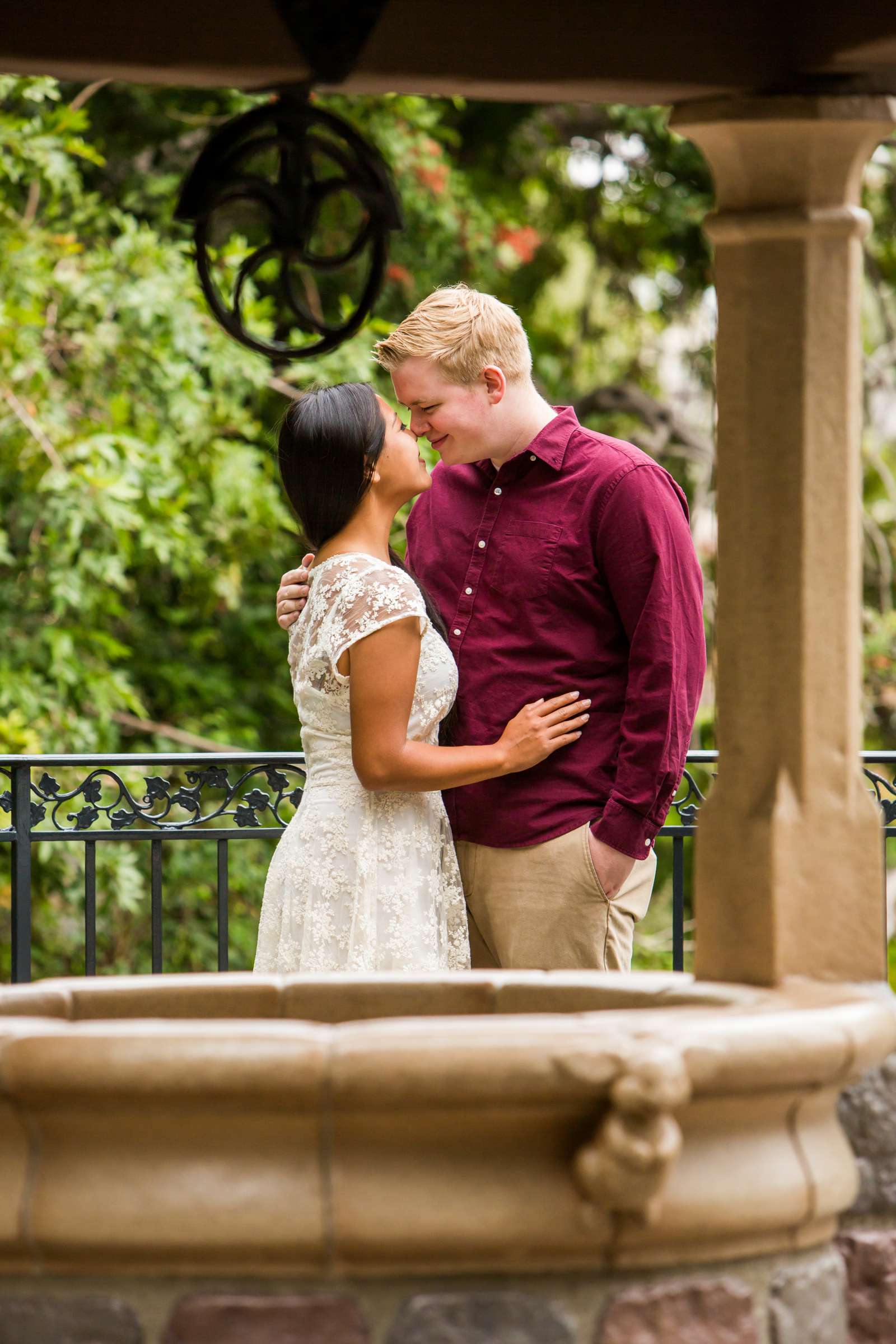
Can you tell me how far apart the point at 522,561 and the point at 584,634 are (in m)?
0.18

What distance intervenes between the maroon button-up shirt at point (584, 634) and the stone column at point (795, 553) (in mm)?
656

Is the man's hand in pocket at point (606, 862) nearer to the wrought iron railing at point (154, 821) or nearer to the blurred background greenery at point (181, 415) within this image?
the wrought iron railing at point (154, 821)

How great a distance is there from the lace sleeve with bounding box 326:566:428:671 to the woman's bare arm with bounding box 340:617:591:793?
15mm

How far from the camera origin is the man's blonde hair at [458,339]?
10.6 ft

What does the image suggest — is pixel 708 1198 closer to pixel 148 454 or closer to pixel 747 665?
pixel 747 665

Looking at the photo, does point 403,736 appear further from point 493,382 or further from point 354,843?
point 493,382

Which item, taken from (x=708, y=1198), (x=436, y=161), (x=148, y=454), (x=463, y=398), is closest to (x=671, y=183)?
(x=436, y=161)

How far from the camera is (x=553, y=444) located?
10.8 feet

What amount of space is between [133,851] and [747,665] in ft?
16.5

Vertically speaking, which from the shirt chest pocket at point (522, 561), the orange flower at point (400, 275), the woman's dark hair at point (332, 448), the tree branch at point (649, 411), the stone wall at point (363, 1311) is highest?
the orange flower at point (400, 275)

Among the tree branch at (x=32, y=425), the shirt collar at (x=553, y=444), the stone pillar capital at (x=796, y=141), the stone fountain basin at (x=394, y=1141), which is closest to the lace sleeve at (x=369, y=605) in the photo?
the shirt collar at (x=553, y=444)

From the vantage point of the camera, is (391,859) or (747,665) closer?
(747,665)

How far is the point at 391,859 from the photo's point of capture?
10.4 feet

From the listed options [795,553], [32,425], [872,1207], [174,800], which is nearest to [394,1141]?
[872,1207]
